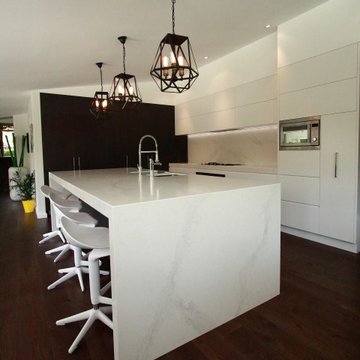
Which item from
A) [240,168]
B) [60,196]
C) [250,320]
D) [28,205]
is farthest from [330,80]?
[28,205]

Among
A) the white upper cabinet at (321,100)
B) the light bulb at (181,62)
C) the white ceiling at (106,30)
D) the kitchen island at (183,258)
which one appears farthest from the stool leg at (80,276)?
the white upper cabinet at (321,100)

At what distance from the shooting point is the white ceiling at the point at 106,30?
2.43m

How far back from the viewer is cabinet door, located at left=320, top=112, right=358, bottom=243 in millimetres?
2881

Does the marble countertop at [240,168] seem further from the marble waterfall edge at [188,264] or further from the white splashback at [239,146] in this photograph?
the marble waterfall edge at [188,264]

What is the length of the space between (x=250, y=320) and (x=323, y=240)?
194 cm

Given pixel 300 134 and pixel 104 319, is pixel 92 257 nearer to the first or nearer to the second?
pixel 104 319

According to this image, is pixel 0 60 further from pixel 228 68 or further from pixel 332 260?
pixel 332 260

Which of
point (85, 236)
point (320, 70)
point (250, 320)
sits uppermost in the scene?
point (320, 70)

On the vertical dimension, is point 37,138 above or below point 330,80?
below

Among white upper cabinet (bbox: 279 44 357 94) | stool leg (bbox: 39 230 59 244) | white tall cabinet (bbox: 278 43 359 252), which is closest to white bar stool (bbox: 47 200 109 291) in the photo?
stool leg (bbox: 39 230 59 244)

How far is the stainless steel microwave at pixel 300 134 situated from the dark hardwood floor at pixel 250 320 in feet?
4.32

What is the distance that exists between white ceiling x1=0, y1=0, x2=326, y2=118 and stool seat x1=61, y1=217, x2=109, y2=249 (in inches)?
71.9

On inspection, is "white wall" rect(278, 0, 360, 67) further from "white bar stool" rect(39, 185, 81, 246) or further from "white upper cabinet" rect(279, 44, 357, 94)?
"white bar stool" rect(39, 185, 81, 246)

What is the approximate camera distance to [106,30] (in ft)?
9.52
